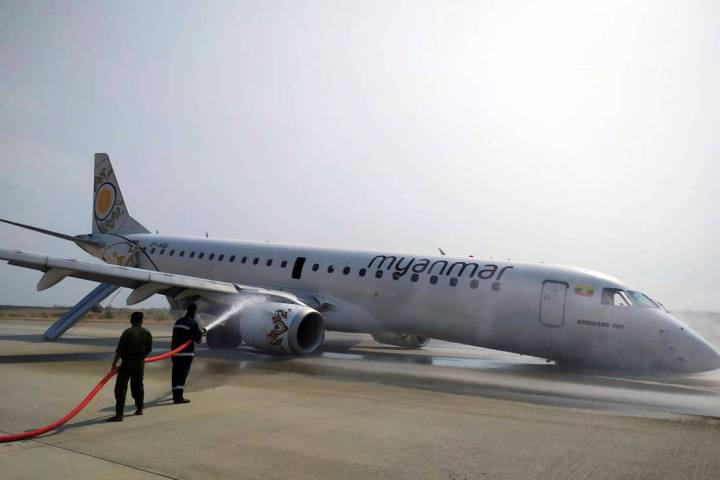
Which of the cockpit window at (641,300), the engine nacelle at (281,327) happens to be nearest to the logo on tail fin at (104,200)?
the engine nacelle at (281,327)

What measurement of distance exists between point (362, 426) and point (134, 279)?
986cm

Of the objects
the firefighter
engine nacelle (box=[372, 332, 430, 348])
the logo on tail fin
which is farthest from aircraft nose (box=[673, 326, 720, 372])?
the logo on tail fin

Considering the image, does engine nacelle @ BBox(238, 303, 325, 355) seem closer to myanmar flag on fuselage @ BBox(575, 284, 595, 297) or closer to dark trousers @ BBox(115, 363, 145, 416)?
myanmar flag on fuselage @ BBox(575, 284, 595, 297)

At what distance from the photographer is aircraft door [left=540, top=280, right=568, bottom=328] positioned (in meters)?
14.6

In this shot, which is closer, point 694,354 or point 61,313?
point 694,354

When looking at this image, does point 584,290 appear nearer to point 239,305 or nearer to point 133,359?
point 239,305

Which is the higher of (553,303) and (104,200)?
(104,200)

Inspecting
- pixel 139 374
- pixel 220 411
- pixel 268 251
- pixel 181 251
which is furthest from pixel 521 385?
pixel 181 251

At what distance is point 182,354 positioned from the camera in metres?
8.81

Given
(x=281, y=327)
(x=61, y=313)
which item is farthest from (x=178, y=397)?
(x=61, y=313)

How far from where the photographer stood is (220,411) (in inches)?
315

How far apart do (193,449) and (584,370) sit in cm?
1187

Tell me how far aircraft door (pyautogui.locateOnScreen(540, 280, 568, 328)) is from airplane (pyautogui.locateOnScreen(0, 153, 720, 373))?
24 mm

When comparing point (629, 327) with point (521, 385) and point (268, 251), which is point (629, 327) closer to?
point (521, 385)
